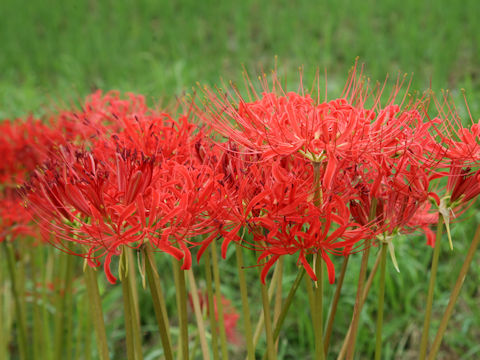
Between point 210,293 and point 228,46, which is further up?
point 228,46

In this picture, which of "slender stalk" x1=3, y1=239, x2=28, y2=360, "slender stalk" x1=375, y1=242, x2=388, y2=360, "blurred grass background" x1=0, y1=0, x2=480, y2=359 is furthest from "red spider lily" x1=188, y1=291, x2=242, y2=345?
"slender stalk" x1=375, y1=242, x2=388, y2=360

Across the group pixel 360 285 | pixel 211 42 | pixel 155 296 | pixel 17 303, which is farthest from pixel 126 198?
pixel 211 42

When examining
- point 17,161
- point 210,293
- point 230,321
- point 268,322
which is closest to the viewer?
point 268,322

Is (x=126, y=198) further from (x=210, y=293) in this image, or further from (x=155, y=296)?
(x=210, y=293)

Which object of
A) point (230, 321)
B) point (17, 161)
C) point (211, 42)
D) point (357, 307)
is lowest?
point (357, 307)

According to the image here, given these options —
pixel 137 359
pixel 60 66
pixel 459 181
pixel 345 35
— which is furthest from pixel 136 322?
pixel 60 66

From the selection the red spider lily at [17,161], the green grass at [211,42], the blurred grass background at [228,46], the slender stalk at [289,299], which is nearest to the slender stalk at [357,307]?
the slender stalk at [289,299]

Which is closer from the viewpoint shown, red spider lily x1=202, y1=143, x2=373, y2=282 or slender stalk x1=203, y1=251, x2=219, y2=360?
red spider lily x1=202, y1=143, x2=373, y2=282

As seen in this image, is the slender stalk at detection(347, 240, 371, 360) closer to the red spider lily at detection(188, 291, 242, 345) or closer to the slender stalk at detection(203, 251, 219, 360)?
the slender stalk at detection(203, 251, 219, 360)

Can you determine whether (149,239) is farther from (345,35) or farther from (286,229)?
(345,35)
